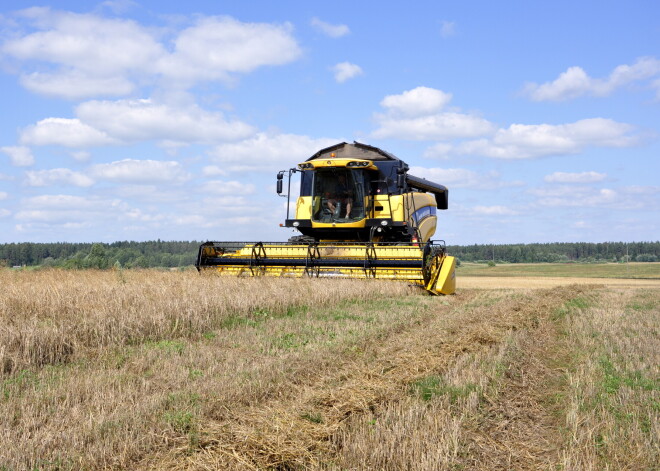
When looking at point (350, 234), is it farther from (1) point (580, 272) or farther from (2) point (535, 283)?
(1) point (580, 272)

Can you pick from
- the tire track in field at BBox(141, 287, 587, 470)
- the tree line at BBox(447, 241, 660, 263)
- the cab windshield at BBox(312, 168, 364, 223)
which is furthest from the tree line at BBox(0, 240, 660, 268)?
the tire track in field at BBox(141, 287, 587, 470)

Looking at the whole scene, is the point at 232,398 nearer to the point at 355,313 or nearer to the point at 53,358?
the point at 53,358

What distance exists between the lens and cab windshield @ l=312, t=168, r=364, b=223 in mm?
15719

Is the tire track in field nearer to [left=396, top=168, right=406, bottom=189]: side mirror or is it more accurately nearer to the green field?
[left=396, top=168, right=406, bottom=189]: side mirror

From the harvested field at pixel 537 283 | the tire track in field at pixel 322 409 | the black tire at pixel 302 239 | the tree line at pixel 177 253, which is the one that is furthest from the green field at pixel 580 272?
the tire track in field at pixel 322 409

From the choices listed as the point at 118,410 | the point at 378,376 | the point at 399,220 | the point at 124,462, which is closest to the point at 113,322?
the point at 118,410

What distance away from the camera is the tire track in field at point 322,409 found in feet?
12.1

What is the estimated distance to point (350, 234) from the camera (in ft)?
52.6

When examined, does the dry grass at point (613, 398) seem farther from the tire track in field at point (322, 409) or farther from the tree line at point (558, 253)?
the tree line at point (558, 253)

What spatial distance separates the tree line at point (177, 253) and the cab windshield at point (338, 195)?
5702 mm

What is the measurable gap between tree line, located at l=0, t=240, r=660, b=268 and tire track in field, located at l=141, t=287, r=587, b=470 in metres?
9.78

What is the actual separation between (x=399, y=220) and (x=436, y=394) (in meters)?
10.7

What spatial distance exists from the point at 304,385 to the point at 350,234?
10.8 metres

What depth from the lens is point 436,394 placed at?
196 inches
